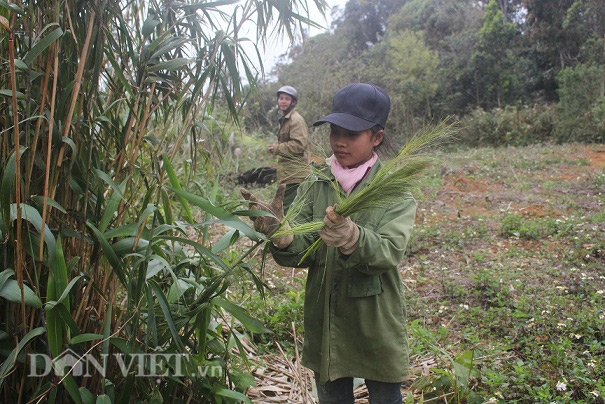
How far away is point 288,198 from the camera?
2154mm

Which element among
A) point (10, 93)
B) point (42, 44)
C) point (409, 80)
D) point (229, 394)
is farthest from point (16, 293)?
point (409, 80)

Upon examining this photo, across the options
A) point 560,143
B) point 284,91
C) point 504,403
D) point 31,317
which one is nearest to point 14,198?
Answer: point 31,317

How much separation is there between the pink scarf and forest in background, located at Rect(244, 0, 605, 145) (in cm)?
1309

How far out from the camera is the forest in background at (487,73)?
1477 centimetres

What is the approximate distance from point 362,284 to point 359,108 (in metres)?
0.60

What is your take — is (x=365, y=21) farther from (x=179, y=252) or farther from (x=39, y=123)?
(x=39, y=123)

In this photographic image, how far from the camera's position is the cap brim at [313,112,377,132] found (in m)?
1.67

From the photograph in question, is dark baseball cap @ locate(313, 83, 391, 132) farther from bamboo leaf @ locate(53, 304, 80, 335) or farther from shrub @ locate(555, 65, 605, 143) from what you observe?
shrub @ locate(555, 65, 605, 143)

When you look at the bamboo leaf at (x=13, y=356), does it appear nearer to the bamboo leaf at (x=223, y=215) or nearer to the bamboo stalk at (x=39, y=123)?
the bamboo stalk at (x=39, y=123)

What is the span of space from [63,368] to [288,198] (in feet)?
3.50

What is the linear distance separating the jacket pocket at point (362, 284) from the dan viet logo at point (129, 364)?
59cm

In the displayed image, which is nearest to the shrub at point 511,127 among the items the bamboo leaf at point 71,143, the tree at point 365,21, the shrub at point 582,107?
the shrub at point 582,107

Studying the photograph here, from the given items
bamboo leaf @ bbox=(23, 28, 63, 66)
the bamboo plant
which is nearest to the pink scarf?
the bamboo plant

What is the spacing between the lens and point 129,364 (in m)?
1.60
